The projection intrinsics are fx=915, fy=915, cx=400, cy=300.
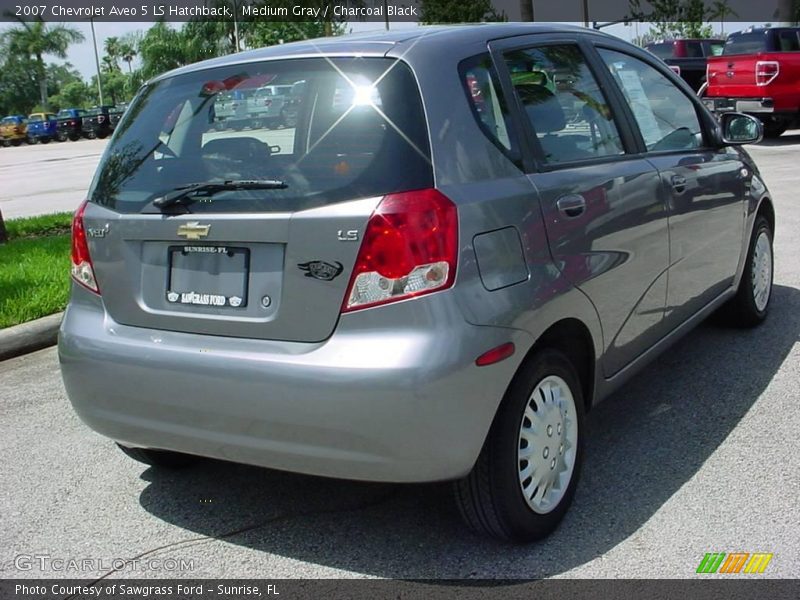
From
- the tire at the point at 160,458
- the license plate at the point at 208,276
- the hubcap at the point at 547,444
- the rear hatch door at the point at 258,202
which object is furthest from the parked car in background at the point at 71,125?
the hubcap at the point at 547,444

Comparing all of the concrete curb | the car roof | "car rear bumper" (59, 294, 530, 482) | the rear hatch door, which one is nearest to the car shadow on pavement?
"car rear bumper" (59, 294, 530, 482)

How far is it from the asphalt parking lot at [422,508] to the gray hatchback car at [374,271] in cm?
25

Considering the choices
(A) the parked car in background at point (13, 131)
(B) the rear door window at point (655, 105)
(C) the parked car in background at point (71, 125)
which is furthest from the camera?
(A) the parked car in background at point (13, 131)

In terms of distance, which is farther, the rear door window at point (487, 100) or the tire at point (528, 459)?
the rear door window at point (487, 100)

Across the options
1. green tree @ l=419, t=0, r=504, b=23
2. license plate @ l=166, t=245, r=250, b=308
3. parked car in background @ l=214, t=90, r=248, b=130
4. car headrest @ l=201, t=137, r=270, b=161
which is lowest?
license plate @ l=166, t=245, r=250, b=308

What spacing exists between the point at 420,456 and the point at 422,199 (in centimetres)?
77

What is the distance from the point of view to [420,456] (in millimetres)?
2729

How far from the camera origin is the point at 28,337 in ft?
19.5

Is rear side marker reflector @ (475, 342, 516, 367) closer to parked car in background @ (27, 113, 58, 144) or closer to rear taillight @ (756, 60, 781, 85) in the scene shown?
rear taillight @ (756, 60, 781, 85)

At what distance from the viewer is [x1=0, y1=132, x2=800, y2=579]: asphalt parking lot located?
10.1 ft

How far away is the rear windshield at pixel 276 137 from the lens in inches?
111

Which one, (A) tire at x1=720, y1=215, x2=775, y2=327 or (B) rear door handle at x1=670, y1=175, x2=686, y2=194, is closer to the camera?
(B) rear door handle at x1=670, y1=175, x2=686, y2=194

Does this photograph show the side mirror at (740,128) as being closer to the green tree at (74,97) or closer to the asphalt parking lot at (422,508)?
the asphalt parking lot at (422,508)

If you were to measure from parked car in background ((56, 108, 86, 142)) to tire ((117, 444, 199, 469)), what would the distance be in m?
50.1
